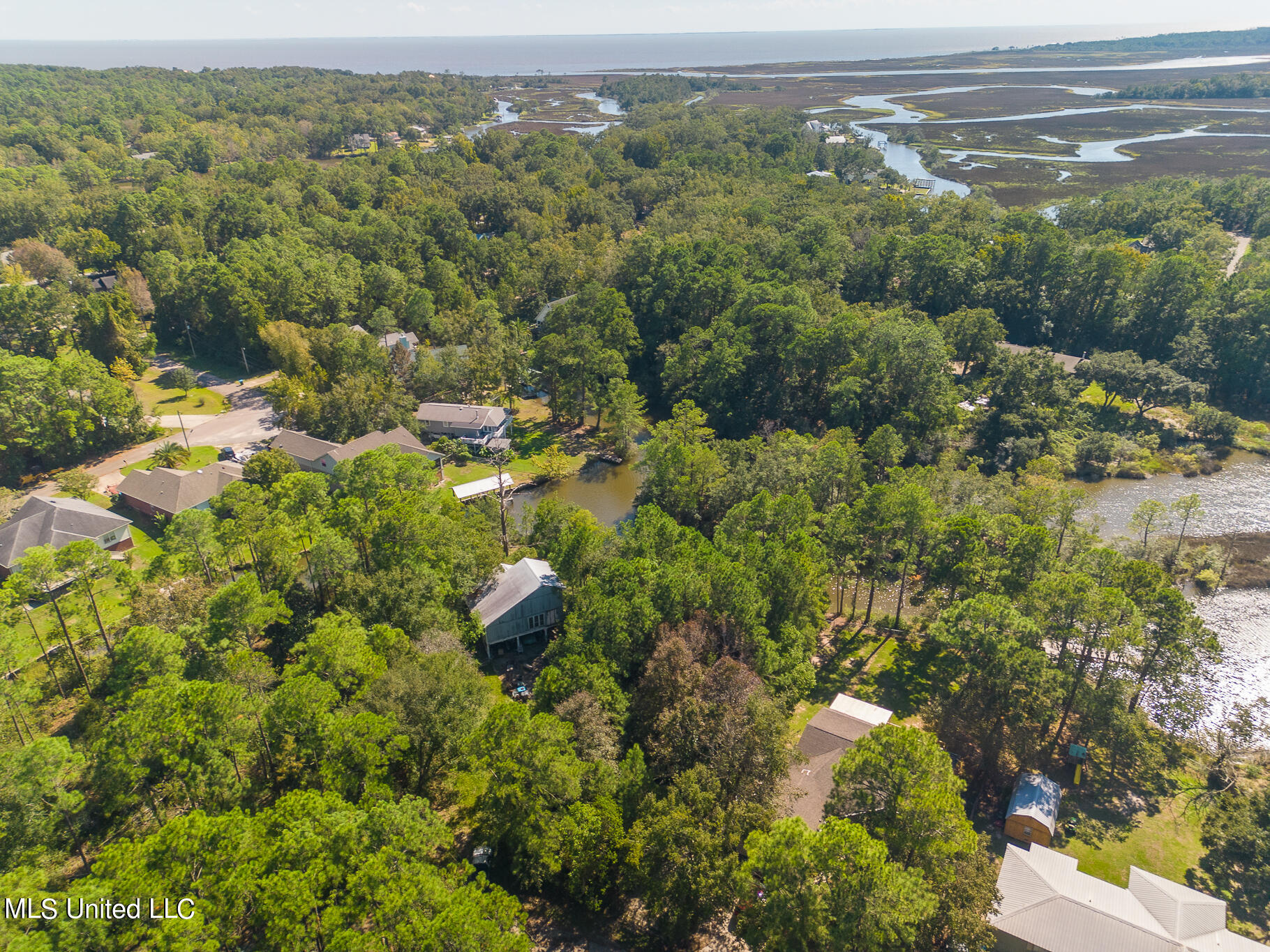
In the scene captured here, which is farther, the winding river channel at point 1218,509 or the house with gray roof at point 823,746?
the winding river channel at point 1218,509

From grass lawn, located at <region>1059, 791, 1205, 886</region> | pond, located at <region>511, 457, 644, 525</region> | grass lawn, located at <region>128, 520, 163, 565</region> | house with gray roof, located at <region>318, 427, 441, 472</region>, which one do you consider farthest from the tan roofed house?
grass lawn, located at <region>1059, 791, 1205, 886</region>

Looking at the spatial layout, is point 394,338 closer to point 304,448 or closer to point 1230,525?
point 304,448

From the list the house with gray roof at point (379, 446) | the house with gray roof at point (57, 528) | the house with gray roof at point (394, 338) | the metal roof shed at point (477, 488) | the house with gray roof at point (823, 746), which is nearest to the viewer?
the house with gray roof at point (823, 746)

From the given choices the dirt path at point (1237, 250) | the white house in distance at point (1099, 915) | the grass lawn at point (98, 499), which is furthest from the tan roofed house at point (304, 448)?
the dirt path at point (1237, 250)

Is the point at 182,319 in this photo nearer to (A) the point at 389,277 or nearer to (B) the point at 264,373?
(B) the point at 264,373

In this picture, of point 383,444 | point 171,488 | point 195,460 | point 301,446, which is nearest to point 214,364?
point 195,460

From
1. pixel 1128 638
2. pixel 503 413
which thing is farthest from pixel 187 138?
pixel 1128 638

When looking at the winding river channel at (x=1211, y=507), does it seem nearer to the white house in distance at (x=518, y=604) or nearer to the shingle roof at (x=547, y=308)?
the white house in distance at (x=518, y=604)
